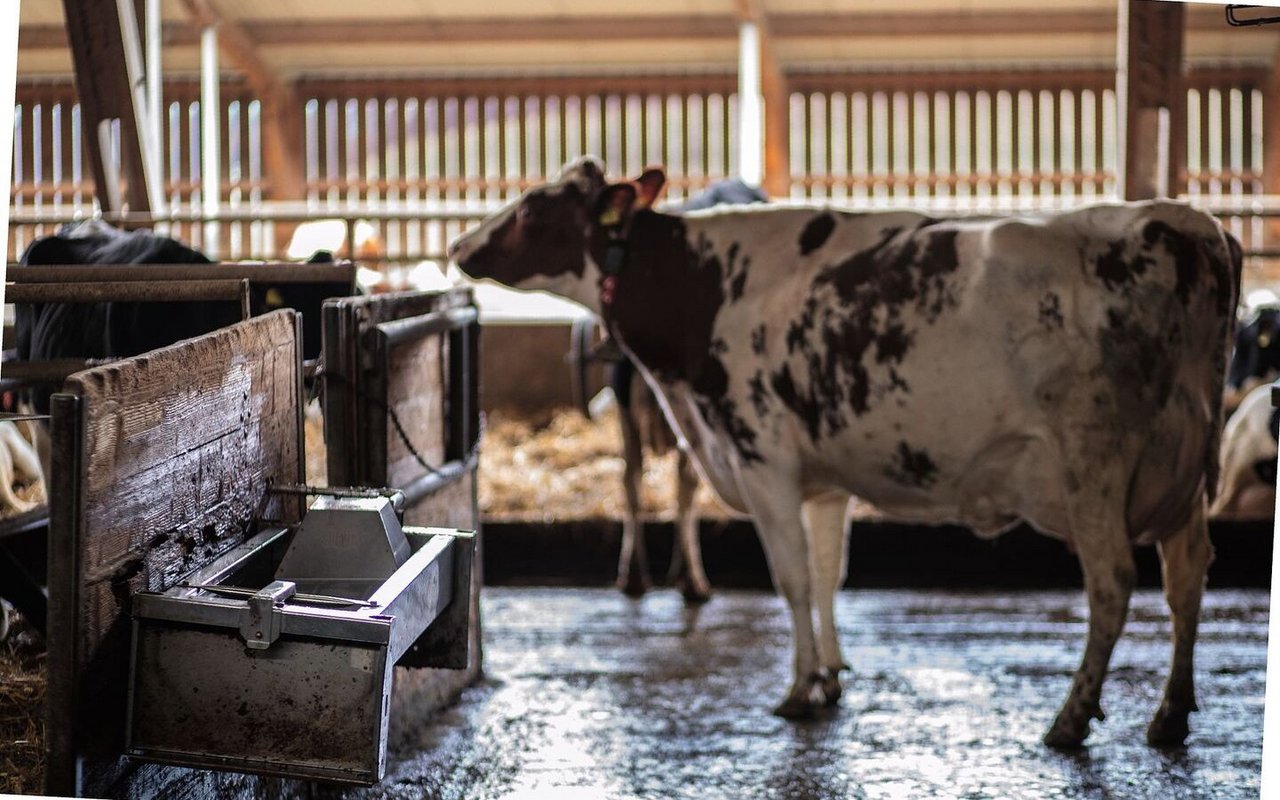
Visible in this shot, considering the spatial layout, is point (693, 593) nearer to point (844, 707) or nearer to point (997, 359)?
point (844, 707)

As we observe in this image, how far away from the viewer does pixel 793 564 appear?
4.79 metres

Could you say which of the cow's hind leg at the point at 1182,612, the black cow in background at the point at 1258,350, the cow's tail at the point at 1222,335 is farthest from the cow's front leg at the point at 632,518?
the black cow in background at the point at 1258,350

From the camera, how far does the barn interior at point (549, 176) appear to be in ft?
13.5

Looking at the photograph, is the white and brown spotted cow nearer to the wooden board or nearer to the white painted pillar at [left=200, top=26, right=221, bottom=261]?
the wooden board

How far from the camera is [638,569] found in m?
6.59

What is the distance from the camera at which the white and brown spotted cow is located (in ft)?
14.0

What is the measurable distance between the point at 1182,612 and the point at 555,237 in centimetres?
242

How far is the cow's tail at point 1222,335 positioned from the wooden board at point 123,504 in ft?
9.31

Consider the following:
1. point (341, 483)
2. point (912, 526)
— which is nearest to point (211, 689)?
point (341, 483)

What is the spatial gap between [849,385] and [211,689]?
240 centimetres

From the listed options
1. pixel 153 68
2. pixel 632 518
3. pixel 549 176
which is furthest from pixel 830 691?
pixel 549 176

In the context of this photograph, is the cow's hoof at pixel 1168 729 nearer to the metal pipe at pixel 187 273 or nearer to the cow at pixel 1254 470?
the cow at pixel 1254 470

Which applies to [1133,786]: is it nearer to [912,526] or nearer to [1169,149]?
[912,526]

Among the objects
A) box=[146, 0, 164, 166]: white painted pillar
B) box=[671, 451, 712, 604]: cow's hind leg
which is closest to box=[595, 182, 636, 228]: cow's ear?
box=[671, 451, 712, 604]: cow's hind leg
